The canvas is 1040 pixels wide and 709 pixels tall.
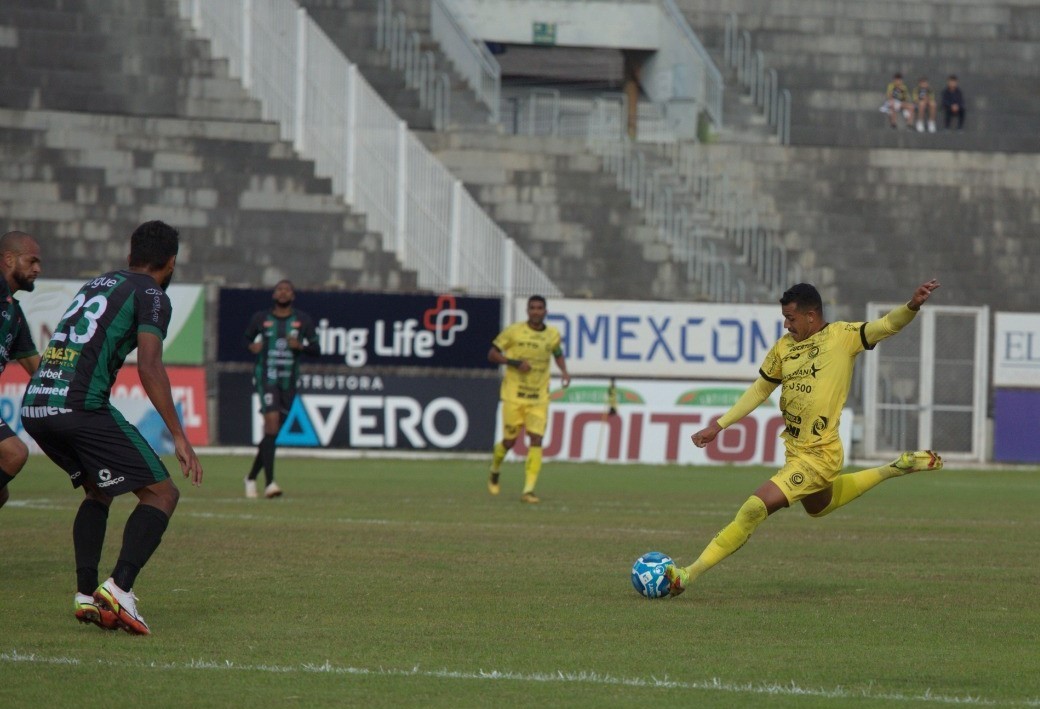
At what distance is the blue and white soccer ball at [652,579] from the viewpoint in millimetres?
10180

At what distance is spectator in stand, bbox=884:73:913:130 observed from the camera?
3941 centimetres

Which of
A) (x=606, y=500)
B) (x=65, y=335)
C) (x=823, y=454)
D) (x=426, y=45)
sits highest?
(x=426, y=45)

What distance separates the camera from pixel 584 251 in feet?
115

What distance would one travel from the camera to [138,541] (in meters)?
8.56

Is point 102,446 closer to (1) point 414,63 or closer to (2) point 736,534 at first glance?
(2) point 736,534

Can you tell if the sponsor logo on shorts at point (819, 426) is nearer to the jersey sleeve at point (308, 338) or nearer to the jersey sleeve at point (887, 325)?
the jersey sleeve at point (887, 325)

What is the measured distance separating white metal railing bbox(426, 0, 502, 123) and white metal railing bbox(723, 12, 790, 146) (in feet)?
20.1

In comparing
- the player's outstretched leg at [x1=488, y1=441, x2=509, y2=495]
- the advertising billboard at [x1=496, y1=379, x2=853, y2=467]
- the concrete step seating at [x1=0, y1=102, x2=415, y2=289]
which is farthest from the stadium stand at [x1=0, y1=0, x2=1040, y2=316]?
the player's outstretched leg at [x1=488, y1=441, x2=509, y2=495]

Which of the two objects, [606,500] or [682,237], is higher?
[682,237]

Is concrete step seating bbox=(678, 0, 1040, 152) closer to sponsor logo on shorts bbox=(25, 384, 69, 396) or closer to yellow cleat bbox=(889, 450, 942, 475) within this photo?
yellow cleat bbox=(889, 450, 942, 475)

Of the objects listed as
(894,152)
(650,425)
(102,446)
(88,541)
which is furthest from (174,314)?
(102,446)

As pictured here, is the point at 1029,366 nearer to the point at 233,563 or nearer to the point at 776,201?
the point at 776,201

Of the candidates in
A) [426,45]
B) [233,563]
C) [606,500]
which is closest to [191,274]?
[426,45]

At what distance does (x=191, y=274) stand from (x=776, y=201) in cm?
1281
